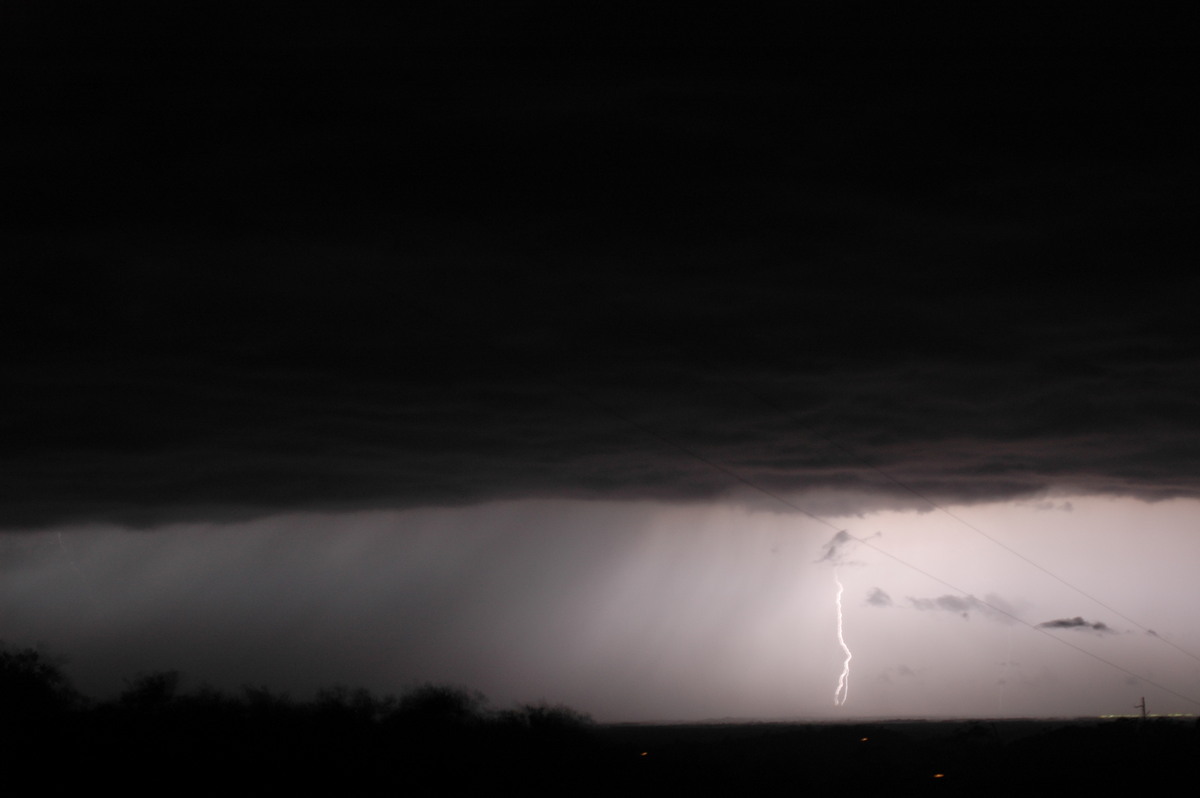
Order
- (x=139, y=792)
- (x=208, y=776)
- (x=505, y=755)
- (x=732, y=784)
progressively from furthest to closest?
(x=732, y=784), (x=505, y=755), (x=208, y=776), (x=139, y=792)

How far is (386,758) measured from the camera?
82188 mm

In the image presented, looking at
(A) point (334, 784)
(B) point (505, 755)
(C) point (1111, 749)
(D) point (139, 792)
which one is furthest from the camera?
(C) point (1111, 749)

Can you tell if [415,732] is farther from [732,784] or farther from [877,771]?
[877,771]

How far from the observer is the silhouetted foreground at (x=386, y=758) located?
65500 millimetres

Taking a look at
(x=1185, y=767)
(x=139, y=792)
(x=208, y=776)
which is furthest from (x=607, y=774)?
(x=1185, y=767)

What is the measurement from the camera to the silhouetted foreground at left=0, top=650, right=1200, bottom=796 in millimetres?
65500

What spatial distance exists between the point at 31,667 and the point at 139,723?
787 centimetres

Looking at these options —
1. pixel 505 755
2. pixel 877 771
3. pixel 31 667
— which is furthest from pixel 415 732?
pixel 877 771

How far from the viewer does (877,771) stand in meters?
126

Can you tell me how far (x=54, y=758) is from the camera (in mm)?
62750

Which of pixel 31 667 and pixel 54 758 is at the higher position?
pixel 31 667

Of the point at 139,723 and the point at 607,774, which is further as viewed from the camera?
the point at 607,774

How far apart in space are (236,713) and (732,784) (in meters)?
44.2

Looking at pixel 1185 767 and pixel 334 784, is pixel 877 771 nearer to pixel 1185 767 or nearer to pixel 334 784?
pixel 1185 767
